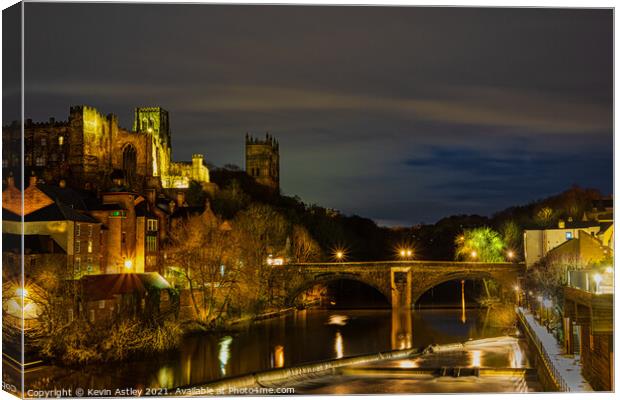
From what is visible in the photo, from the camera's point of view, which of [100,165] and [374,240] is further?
[374,240]

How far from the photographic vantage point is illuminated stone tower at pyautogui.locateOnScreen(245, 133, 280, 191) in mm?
89250

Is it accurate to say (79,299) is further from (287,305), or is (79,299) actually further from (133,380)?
(287,305)

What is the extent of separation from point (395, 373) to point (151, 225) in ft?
46.1

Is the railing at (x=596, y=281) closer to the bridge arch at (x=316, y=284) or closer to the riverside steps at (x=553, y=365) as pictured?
the riverside steps at (x=553, y=365)

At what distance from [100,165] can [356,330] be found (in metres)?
27.8

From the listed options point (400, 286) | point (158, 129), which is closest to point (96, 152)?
point (158, 129)

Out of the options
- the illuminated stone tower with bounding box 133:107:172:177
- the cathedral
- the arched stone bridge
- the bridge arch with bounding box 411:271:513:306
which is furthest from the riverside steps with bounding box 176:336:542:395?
the illuminated stone tower with bounding box 133:107:172:177

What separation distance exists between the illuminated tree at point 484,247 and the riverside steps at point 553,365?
21.8 m

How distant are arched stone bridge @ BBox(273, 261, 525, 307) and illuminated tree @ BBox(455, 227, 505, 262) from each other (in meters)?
6.06

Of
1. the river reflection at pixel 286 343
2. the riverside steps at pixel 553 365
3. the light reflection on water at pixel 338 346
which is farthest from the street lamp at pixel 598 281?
the light reflection on water at pixel 338 346

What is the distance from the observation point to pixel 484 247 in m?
48.6

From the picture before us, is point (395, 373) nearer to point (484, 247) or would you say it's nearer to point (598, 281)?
point (598, 281)

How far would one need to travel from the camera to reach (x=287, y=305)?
130 feet

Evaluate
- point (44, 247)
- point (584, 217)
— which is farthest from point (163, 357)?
point (584, 217)
